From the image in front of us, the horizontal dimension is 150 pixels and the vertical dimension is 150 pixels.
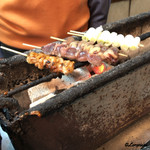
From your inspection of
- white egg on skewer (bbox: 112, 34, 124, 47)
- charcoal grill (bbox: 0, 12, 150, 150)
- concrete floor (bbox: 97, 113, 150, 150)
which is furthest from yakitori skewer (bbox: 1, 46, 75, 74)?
concrete floor (bbox: 97, 113, 150, 150)

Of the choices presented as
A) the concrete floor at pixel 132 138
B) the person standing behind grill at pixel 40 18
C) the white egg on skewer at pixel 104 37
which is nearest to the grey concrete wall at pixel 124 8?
the person standing behind grill at pixel 40 18

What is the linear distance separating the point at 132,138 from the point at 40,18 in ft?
7.12

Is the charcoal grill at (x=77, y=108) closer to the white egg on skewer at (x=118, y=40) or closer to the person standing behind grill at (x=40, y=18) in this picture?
the white egg on skewer at (x=118, y=40)

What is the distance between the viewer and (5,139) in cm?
263

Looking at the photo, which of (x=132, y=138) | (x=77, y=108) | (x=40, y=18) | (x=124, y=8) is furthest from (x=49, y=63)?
(x=124, y=8)

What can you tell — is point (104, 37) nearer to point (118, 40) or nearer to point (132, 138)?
point (118, 40)

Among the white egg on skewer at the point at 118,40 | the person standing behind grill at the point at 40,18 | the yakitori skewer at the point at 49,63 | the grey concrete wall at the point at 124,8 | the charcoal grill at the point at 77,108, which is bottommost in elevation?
the charcoal grill at the point at 77,108

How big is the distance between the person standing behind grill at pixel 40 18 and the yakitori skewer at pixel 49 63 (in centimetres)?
68

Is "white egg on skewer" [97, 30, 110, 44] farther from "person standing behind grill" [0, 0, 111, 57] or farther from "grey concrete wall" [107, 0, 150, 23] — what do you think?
"grey concrete wall" [107, 0, 150, 23]

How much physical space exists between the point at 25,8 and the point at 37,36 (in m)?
0.46

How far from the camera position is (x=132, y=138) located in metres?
2.44

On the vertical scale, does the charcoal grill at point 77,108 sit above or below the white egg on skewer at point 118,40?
below

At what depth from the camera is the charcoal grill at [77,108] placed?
146 centimetres

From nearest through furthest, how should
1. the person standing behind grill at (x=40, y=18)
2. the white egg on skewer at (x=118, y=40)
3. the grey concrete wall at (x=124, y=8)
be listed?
1. the white egg on skewer at (x=118, y=40)
2. the person standing behind grill at (x=40, y=18)
3. the grey concrete wall at (x=124, y=8)
